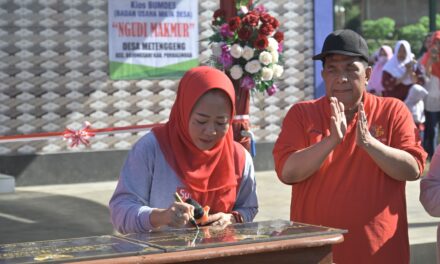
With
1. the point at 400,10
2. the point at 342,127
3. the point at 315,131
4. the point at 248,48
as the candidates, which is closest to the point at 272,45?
the point at 248,48

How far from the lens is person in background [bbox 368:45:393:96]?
12091 mm

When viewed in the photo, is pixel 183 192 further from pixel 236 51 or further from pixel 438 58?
pixel 438 58

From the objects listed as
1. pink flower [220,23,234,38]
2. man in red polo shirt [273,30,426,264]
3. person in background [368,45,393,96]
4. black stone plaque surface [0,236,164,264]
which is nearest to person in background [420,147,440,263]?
man in red polo shirt [273,30,426,264]

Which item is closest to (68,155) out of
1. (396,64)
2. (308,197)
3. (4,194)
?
(4,194)

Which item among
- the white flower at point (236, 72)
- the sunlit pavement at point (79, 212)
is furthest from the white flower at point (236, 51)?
the sunlit pavement at point (79, 212)

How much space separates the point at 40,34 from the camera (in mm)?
10242

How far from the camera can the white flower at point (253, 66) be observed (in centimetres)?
754

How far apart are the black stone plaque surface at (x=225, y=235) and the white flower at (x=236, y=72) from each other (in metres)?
4.18

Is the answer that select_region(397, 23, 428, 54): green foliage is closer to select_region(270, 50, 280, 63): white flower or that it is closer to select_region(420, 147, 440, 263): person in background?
select_region(270, 50, 280, 63): white flower

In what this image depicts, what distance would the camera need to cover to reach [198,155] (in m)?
3.57

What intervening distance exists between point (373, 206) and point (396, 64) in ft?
27.6

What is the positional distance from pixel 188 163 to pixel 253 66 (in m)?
4.04

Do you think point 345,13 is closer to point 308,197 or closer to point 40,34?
Result: point 40,34

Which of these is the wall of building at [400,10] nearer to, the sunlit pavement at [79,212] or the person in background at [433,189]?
the sunlit pavement at [79,212]
